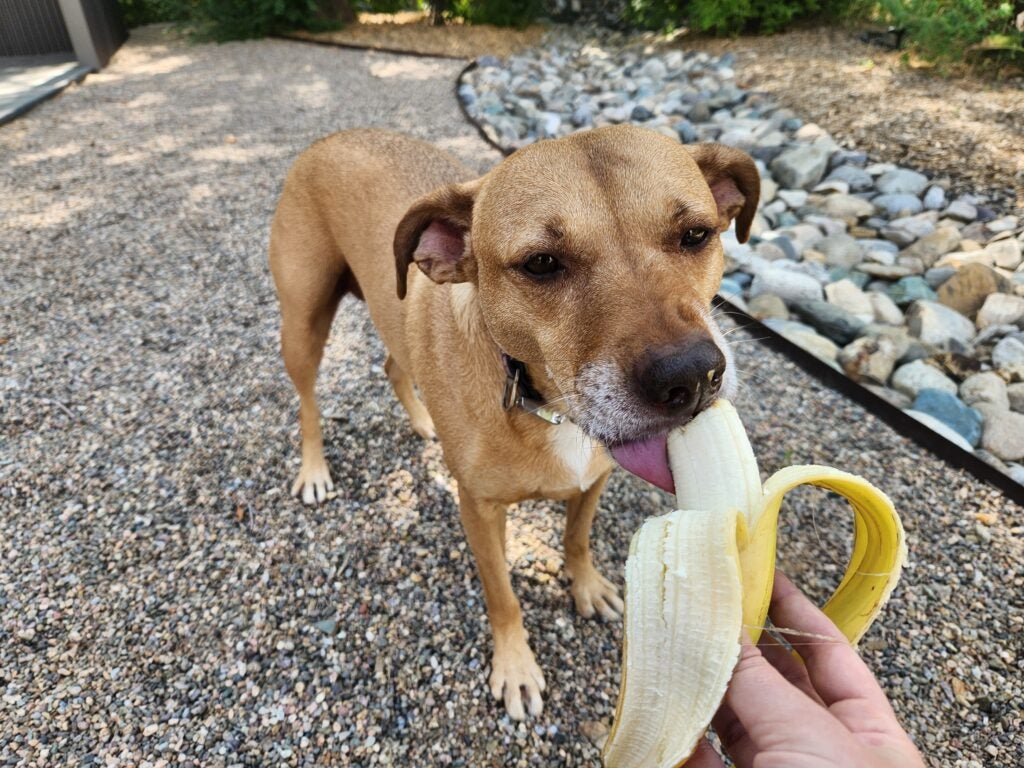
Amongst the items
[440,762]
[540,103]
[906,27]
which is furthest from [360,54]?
[440,762]

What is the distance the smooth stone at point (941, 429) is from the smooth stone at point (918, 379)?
8.6 inches

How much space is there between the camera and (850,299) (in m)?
4.55

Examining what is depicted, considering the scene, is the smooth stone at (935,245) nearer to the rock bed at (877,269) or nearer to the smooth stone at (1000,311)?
the rock bed at (877,269)

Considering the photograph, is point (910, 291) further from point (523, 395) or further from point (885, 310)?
point (523, 395)

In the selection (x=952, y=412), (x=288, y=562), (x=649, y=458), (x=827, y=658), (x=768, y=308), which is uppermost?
(x=649, y=458)

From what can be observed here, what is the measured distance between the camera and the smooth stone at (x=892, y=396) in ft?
12.5

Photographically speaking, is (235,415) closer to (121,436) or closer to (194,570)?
(121,436)

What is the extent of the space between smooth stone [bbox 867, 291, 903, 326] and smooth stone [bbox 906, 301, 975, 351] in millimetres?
88

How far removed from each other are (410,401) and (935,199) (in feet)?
16.5

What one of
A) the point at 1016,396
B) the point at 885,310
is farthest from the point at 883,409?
the point at 885,310

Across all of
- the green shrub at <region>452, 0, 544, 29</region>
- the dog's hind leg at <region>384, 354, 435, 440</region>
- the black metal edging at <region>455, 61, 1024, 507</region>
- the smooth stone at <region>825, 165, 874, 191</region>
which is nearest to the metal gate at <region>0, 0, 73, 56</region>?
the green shrub at <region>452, 0, 544, 29</region>

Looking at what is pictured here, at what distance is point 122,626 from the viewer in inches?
112

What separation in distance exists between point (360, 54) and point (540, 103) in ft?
16.8

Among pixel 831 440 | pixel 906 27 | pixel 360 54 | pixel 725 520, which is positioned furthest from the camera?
pixel 360 54
